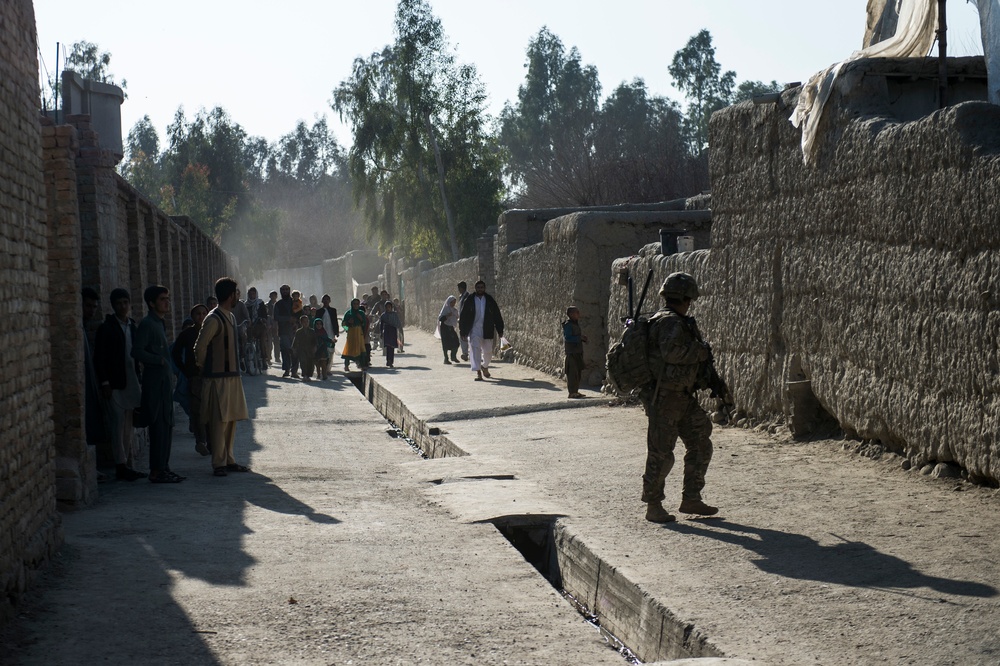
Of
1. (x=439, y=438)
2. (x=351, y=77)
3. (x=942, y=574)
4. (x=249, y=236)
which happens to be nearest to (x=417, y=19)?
(x=351, y=77)

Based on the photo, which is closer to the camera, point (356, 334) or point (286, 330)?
point (286, 330)

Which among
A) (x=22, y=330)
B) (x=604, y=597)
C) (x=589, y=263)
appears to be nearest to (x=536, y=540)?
(x=604, y=597)

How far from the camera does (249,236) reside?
62.0 meters

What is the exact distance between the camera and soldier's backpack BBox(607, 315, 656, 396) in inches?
252

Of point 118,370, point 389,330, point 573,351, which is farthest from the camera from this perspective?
point 389,330

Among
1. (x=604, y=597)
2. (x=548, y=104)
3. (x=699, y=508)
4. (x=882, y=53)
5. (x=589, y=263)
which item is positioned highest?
(x=548, y=104)

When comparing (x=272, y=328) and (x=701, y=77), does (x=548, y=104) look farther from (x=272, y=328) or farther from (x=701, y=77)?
(x=272, y=328)

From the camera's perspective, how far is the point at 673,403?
6.36 meters

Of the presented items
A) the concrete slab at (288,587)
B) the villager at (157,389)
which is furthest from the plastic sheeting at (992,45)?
the villager at (157,389)

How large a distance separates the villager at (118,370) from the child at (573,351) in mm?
5819

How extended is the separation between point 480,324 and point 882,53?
29.5ft

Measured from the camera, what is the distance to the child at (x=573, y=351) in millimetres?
13453

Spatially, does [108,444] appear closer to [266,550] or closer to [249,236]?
[266,550]

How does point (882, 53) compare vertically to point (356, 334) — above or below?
above
